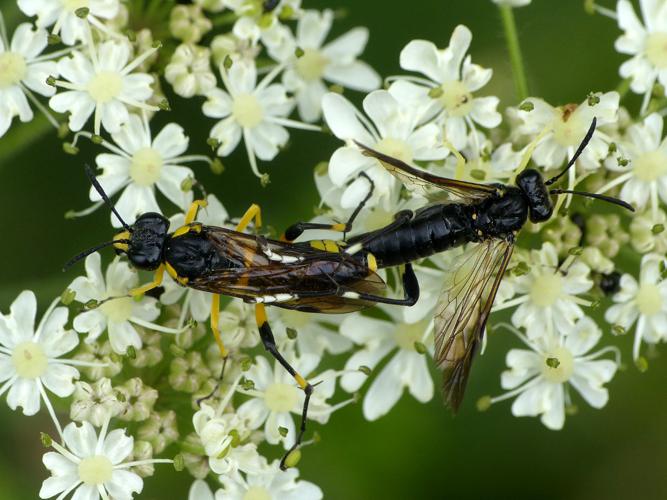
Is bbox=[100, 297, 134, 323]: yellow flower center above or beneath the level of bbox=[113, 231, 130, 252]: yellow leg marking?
beneath

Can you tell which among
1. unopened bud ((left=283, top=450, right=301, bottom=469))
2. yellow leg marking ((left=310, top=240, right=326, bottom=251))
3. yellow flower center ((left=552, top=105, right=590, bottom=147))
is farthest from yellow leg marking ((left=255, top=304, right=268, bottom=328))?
yellow flower center ((left=552, top=105, right=590, bottom=147))

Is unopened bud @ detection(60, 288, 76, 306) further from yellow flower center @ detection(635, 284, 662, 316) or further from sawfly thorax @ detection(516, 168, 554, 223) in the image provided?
yellow flower center @ detection(635, 284, 662, 316)

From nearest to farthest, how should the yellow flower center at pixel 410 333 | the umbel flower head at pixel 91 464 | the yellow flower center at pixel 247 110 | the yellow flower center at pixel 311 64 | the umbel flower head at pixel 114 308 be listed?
the umbel flower head at pixel 91 464 → the umbel flower head at pixel 114 308 → the yellow flower center at pixel 247 110 → the yellow flower center at pixel 410 333 → the yellow flower center at pixel 311 64

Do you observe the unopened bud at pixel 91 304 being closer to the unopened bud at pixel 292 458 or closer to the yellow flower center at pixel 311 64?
the unopened bud at pixel 292 458

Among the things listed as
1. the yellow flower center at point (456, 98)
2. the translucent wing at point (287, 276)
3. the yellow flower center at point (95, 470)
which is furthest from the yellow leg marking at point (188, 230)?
the yellow flower center at point (456, 98)

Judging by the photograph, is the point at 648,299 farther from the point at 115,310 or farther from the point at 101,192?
the point at 101,192

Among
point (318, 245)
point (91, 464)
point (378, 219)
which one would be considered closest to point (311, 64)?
point (378, 219)
